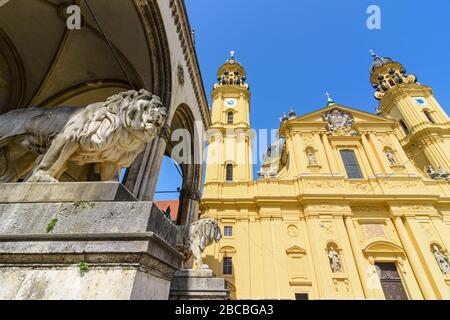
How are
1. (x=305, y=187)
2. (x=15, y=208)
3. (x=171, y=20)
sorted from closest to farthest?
(x=15, y=208)
(x=171, y=20)
(x=305, y=187)

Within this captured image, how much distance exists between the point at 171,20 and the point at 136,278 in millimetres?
6622

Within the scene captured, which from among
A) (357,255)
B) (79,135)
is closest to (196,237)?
(79,135)

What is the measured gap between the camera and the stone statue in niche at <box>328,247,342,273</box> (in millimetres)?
13607

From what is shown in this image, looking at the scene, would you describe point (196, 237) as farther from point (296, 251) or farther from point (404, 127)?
point (404, 127)

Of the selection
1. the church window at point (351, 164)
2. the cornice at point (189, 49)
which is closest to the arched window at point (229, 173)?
the cornice at point (189, 49)

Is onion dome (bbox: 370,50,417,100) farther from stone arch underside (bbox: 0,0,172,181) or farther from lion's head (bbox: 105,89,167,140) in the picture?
lion's head (bbox: 105,89,167,140)

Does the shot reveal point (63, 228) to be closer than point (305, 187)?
Yes

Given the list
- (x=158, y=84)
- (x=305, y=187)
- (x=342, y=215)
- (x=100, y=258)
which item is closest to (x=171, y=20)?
(x=158, y=84)

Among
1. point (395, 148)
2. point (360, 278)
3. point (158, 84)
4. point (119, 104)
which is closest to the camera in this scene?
point (119, 104)

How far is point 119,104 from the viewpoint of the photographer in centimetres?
222

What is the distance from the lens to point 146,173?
4801 mm

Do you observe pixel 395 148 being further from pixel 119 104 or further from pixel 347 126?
pixel 119 104

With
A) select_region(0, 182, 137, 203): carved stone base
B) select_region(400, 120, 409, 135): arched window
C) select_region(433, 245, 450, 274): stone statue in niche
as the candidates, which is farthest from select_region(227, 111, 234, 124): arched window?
select_region(0, 182, 137, 203): carved stone base

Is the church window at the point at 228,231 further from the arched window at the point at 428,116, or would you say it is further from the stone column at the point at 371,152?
the arched window at the point at 428,116
